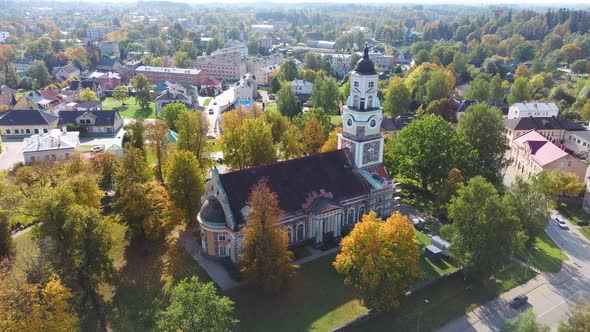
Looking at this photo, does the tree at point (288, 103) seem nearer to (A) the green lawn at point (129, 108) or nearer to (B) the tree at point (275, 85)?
(A) the green lawn at point (129, 108)

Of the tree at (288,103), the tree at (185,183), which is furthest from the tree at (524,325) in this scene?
the tree at (288,103)

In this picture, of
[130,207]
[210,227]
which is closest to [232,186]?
[210,227]

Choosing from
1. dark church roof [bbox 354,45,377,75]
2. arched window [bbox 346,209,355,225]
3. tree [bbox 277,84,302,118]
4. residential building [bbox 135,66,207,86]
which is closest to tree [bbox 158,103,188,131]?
tree [bbox 277,84,302,118]

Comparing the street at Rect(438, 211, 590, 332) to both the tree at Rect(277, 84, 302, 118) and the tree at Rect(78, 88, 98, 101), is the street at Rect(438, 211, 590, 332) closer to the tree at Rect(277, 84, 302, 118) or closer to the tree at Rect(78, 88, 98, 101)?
the tree at Rect(277, 84, 302, 118)

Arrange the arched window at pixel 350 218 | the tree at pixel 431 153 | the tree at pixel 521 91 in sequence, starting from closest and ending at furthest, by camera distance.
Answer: the arched window at pixel 350 218 → the tree at pixel 431 153 → the tree at pixel 521 91

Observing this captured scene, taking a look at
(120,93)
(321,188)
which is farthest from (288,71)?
(321,188)

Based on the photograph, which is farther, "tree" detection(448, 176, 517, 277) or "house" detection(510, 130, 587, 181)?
"house" detection(510, 130, 587, 181)

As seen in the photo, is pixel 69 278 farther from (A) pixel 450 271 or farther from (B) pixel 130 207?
(A) pixel 450 271
